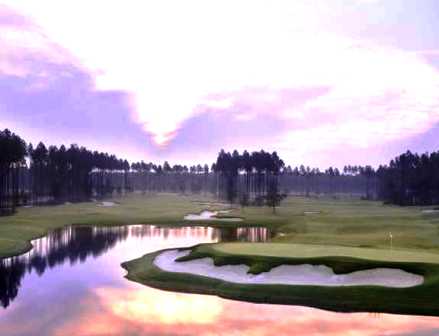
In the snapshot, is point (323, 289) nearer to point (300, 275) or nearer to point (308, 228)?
point (300, 275)

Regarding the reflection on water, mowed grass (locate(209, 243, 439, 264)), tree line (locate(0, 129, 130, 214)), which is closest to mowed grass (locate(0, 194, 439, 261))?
mowed grass (locate(209, 243, 439, 264))

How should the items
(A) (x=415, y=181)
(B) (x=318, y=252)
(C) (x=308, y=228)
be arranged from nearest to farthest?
(B) (x=318, y=252) < (C) (x=308, y=228) < (A) (x=415, y=181)

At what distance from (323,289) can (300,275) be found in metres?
2.93

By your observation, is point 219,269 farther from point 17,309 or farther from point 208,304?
point 17,309

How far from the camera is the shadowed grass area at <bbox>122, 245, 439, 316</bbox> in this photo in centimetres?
3033

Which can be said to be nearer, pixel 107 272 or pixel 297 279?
pixel 297 279

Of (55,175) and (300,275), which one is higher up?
(55,175)

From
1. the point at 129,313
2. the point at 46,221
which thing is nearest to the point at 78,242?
the point at 46,221

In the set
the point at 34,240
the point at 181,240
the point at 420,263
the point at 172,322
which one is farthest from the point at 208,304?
the point at 34,240

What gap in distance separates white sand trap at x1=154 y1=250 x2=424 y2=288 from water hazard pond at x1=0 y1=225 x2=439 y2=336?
10.9 feet

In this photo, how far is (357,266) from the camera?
34250mm

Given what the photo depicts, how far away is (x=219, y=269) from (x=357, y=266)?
1026cm

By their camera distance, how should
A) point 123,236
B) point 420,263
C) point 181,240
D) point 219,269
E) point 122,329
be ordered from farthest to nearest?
point 123,236, point 181,240, point 219,269, point 420,263, point 122,329

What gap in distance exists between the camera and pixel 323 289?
32906mm
